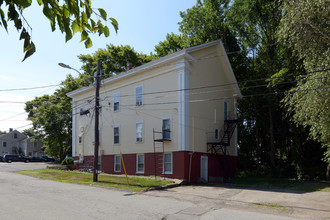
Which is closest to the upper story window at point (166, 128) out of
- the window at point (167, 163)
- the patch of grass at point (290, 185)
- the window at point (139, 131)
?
the window at point (167, 163)

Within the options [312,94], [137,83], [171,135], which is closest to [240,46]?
[137,83]

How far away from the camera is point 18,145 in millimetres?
79250

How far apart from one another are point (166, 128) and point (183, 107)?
83.8 inches

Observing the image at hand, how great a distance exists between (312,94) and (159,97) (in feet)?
34.8

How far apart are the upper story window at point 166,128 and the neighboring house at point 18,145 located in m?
60.1

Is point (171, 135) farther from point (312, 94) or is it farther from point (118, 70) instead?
point (118, 70)

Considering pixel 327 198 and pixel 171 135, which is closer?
pixel 327 198

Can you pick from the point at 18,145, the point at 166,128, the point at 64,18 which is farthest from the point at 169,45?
the point at 18,145

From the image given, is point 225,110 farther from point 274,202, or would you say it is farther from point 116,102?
point 274,202

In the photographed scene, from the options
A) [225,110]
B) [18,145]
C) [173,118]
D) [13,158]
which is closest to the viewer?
[173,118]

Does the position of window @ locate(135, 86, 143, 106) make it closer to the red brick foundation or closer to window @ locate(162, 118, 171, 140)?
window @ locate(162, 118, 171, 140)

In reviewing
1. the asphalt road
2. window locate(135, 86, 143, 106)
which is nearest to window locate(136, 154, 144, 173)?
window locate(135, 86, 143, 106)

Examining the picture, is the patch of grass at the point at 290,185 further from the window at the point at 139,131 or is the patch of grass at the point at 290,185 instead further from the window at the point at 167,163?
the window at the point at 139,131

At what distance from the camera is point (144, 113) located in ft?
77.8
